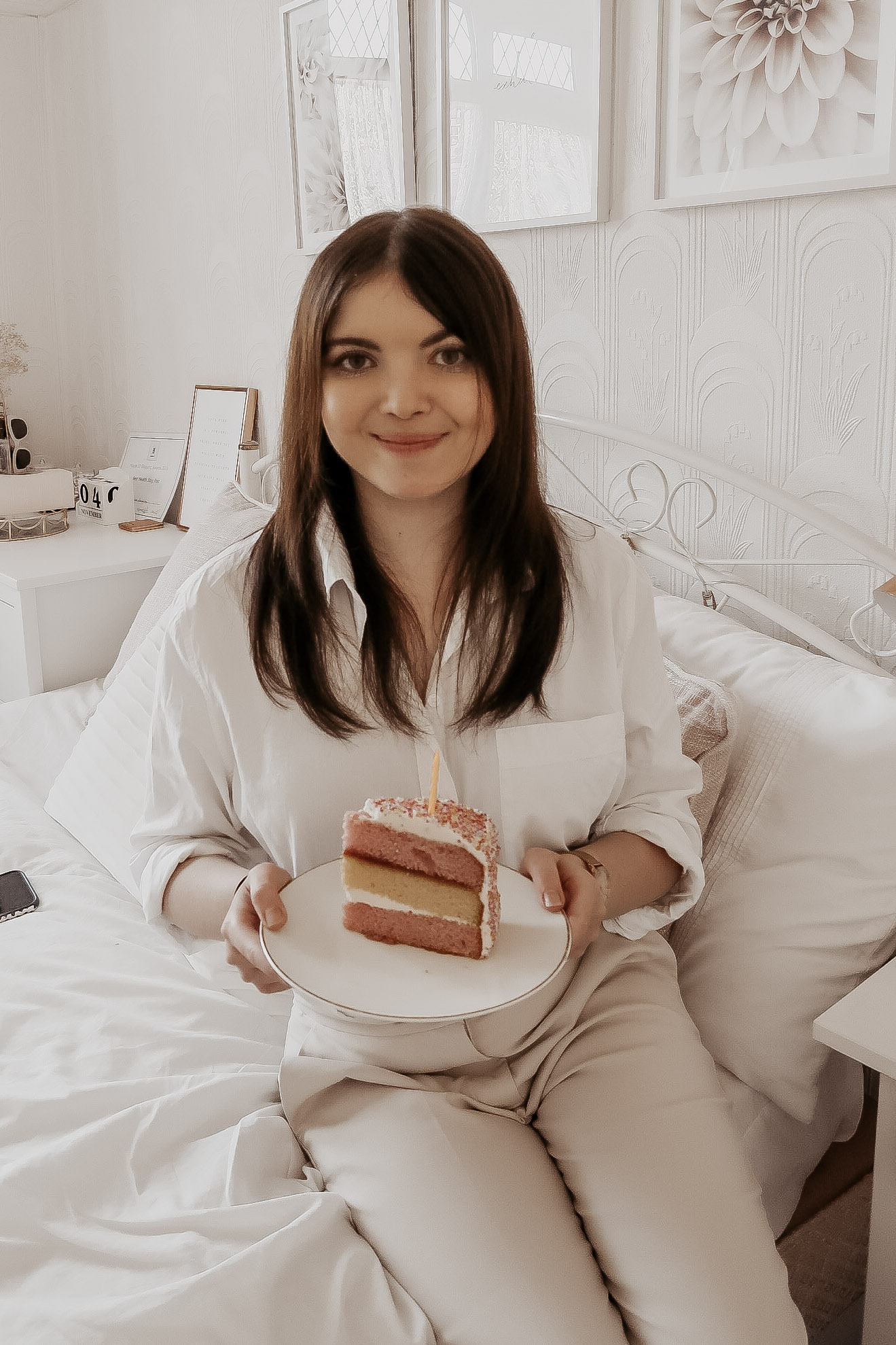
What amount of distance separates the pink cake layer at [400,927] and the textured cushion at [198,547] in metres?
1.17

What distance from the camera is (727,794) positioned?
1.32 m

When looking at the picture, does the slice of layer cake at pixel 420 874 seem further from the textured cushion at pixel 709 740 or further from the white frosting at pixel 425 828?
the textured cushion at pixel 709 740

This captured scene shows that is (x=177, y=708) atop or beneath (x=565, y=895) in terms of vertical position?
atop

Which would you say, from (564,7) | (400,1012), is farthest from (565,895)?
(564,7)

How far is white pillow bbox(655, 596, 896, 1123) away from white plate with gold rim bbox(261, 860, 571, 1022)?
348 mm

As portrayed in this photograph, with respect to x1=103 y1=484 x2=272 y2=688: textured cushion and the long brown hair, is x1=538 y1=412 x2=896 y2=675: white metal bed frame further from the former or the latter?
x1=103 y1=484 x2=272 y2=688: textured cushion

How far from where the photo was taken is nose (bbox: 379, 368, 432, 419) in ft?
3.35

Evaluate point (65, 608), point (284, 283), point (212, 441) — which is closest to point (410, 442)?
point (284, 283)

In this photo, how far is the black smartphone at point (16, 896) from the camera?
4.92 ft

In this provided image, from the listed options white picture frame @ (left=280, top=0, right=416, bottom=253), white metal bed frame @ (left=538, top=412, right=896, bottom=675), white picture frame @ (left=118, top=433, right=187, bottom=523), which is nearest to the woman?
white metal bed frame @ (left=538, top=412, right=896, bottom=675)

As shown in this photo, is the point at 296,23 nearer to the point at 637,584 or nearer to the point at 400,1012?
the point at 637,584

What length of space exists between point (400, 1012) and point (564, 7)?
1484 millimetres

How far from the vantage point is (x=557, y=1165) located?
1.04 metres

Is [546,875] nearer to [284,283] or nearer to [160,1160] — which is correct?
[160,1160]
